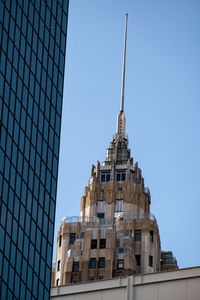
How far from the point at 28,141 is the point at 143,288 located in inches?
1056

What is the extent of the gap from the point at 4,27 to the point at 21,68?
523cm

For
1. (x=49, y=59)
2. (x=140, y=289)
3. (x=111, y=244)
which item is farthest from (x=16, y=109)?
(x=111, y=244)

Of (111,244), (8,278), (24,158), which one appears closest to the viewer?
(8,278)

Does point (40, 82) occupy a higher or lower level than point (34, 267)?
higher

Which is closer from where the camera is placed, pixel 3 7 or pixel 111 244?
pixel 3 7

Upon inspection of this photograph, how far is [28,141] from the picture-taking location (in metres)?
110

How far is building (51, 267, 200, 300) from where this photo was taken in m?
122

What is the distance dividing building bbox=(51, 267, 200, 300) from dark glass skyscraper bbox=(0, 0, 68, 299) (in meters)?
19.0

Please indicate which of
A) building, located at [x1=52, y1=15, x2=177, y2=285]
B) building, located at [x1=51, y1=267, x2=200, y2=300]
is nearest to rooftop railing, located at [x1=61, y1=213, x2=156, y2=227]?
building, located at [x1=52, y1=15, x2=177, y2=285]

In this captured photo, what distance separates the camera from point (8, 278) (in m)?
99.4

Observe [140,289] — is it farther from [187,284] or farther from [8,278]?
[8,278]

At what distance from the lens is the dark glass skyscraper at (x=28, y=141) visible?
102200mm

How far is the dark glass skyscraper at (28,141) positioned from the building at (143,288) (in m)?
19.0

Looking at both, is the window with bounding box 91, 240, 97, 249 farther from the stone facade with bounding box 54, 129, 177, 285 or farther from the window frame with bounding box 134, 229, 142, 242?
the window frame with bounding box 134, 229, 142, 242
